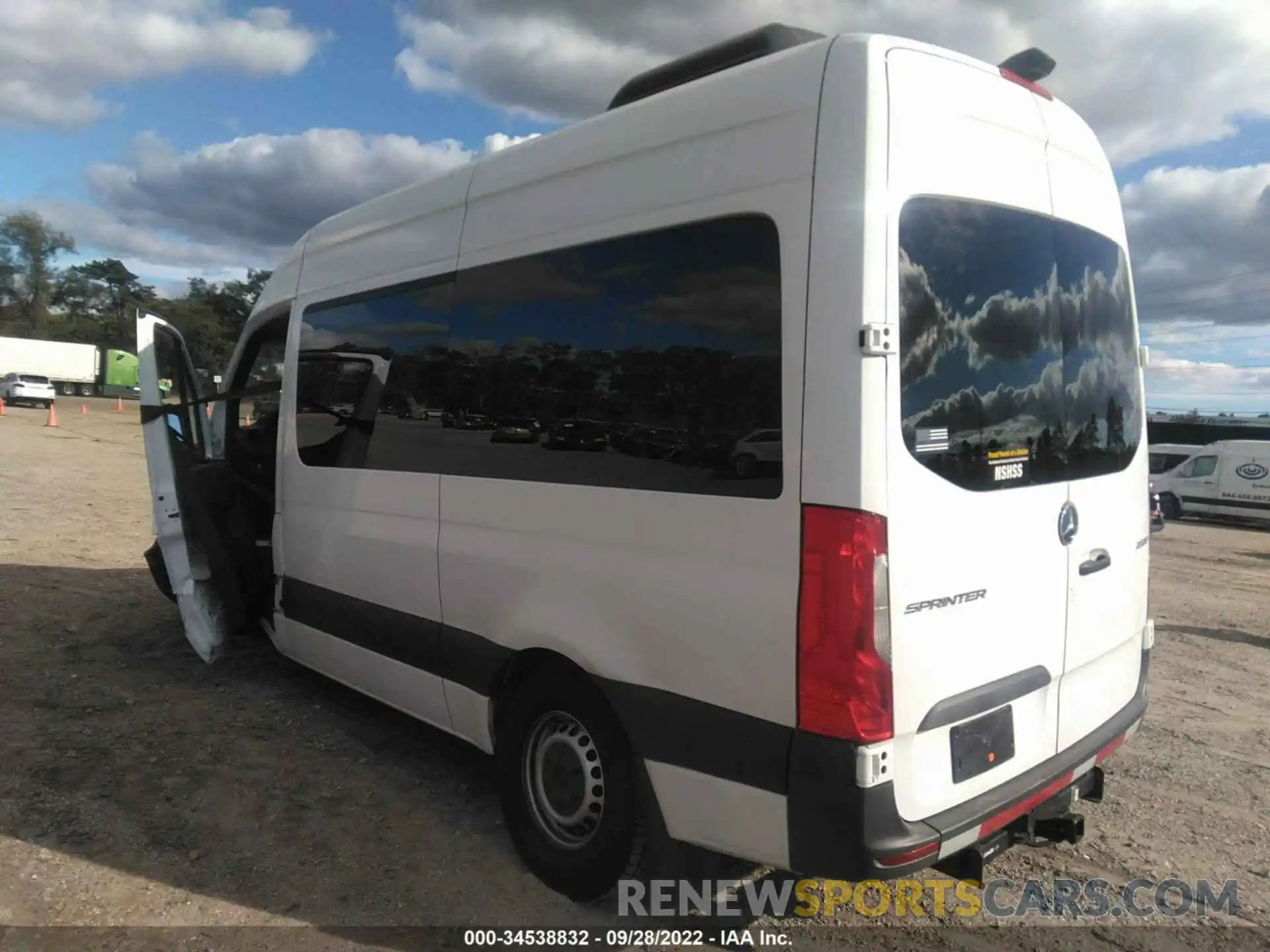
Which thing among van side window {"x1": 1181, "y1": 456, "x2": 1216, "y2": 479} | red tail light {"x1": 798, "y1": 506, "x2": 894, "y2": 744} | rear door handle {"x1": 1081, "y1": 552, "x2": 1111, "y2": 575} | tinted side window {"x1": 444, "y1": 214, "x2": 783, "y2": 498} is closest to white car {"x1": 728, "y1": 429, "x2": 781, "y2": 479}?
tinted side window {"x1": 444, "y1": 214, "x2": 783, "y2": 498}

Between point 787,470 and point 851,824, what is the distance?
0.95 meters

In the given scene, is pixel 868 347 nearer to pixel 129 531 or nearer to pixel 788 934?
pixel 788 934

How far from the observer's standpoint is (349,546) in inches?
173

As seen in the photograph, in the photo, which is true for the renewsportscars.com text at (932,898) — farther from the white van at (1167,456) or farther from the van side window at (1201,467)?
the white van at (1167,456)

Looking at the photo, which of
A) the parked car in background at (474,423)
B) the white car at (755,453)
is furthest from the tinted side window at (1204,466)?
the white car at (755,453)

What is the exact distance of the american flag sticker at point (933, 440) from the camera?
244cm

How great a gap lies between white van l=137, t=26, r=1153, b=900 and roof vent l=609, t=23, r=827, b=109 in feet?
0.04

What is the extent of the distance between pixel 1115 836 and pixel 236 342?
5768 millimetres

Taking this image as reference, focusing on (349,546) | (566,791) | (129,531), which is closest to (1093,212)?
(566,791)

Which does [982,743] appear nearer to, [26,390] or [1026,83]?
[1026,83]

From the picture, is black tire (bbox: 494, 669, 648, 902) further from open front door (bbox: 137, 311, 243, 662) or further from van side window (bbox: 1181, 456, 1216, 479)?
van side window (bbox: 1181, 456, 1216, 479)

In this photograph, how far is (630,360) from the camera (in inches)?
117

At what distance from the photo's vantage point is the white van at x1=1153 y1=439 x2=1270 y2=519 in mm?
19625

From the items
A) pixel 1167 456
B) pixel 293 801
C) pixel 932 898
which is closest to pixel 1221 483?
pixel 1167 456
